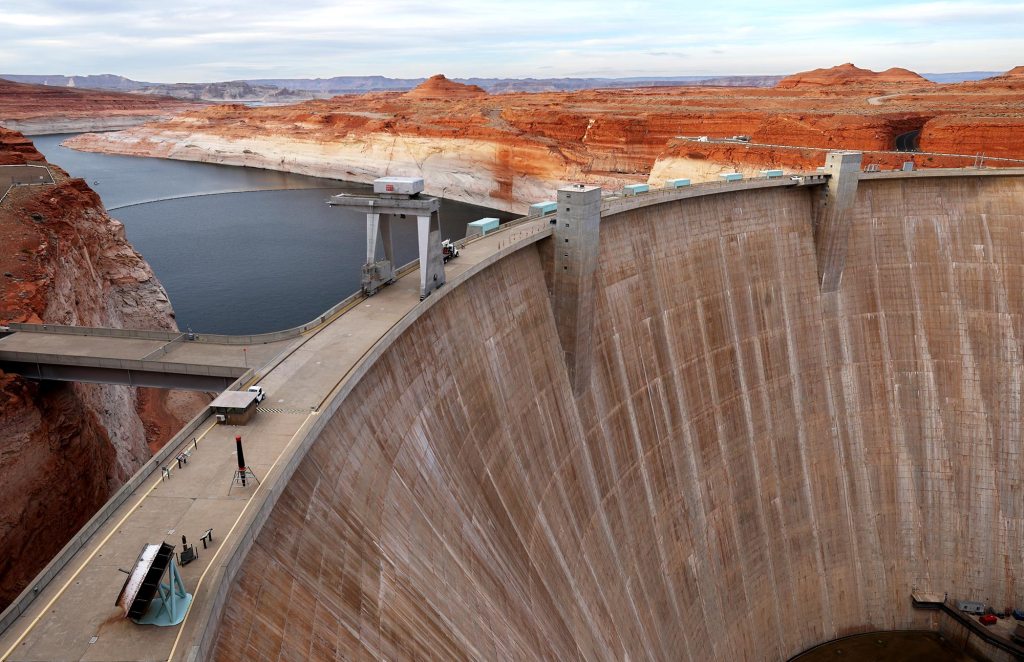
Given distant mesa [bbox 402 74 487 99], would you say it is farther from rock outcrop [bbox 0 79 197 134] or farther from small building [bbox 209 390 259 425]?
small building [bbox 209 390 259 425]

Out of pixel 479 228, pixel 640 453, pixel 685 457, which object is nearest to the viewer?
pixel 640 453

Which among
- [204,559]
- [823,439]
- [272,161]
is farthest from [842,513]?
[272,161]

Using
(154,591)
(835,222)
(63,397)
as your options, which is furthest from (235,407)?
(835,222)

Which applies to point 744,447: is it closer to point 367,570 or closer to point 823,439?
point 823,439

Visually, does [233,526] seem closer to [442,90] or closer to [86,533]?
[86,533]

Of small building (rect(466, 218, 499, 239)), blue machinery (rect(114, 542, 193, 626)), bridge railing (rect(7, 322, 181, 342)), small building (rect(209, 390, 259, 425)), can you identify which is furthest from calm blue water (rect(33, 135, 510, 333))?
blue machinery (rect(114, 542, 193, 626))

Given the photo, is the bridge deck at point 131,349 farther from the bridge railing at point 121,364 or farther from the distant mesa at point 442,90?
the distant mesa at point 442,90
